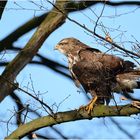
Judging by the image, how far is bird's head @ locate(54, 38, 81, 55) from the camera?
585cm

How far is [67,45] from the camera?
19.4 feet

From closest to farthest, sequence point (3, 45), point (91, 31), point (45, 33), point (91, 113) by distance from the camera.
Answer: point (91, 31) < point (91, 113) < point (45, 33) < point (3, 45)

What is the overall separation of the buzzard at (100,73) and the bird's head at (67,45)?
0.17 feet

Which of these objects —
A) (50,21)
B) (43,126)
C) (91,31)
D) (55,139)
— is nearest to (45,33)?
(50,21)

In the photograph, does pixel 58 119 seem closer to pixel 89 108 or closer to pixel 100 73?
pixel 89 108

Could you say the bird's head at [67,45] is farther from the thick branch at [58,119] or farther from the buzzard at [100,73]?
the thick branch at [58,119]

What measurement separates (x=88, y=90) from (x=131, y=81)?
61 cm

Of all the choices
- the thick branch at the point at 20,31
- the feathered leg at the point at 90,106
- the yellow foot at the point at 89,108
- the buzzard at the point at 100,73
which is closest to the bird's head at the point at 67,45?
the buzzard at the point at 100,73

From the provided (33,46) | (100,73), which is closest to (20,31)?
(33,46)

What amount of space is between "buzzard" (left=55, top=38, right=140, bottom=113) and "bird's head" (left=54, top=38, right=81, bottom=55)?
0.05 meters

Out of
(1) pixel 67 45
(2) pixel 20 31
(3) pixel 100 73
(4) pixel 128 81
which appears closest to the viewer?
(4) pixel 128 81

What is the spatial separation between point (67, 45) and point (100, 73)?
0.98 metres

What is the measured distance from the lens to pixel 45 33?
22.1 ft

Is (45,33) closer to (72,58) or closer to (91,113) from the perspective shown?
(72,58)
